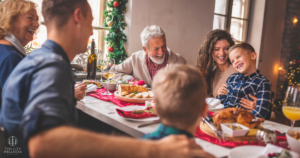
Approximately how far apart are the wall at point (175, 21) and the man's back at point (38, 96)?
8.57 ft

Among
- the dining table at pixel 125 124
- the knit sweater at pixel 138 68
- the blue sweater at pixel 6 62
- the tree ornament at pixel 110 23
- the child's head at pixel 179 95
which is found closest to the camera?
the child's head at pixel 179 95

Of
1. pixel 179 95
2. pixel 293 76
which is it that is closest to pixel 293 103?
pixel 179 95

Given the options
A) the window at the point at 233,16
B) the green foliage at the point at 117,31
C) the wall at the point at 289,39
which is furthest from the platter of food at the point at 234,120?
the wall at the point at 289,39

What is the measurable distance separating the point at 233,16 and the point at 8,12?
15.1 feet

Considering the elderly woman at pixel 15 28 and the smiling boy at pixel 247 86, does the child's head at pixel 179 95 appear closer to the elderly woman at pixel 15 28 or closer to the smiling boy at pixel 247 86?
the elderly woman at pixel 15 28

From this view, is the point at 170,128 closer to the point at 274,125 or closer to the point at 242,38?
the point at 274,125

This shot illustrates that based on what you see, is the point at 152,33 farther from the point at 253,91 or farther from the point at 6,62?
the point at 6,62

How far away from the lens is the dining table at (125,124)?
0.98 m

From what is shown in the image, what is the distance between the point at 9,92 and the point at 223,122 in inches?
38.4

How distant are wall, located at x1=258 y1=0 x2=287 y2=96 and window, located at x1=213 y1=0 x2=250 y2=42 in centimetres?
44

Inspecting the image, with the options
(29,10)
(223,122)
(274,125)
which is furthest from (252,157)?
(29,10)

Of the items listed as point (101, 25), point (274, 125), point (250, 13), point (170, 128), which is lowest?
point (274, 125)

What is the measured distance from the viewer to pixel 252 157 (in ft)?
2.82

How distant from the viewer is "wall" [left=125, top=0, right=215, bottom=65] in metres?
3.42
